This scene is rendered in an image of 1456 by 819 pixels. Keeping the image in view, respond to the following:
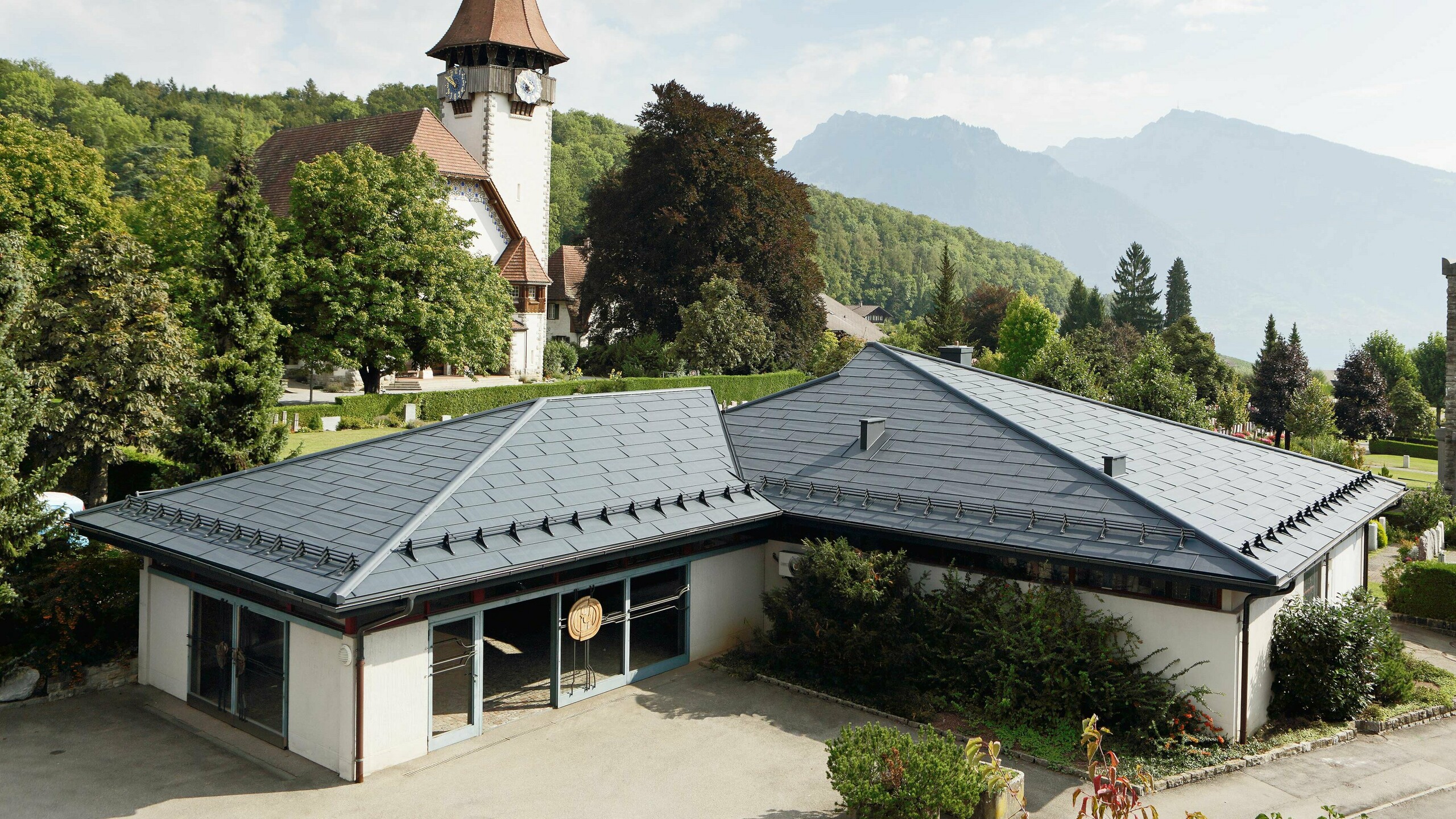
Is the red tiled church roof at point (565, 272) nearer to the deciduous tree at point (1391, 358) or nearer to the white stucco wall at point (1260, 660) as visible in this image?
the deciduous tree at point (1391, 358)

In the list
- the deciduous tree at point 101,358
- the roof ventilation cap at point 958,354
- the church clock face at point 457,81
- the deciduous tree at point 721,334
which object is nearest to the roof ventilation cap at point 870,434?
the roof ventilation cap at point 958,354

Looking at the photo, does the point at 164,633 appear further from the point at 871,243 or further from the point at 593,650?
the point at 871,243

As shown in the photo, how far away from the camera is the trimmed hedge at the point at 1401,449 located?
183 feet

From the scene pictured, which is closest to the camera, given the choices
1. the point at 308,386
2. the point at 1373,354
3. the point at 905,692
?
the point at 905,692

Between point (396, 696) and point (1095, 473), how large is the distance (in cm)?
1013

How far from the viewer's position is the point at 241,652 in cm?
1278

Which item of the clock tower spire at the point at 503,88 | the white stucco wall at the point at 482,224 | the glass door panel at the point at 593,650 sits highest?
the clock tower spire at the point at 503,88

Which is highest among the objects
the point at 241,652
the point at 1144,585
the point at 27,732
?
the point at 1144,585

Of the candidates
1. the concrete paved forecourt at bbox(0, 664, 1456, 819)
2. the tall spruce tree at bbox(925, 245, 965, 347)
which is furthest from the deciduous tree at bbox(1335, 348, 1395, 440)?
the concrete paved forecourt at bbox(0, 664, 1456, 819)

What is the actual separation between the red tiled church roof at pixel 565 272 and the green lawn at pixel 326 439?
42.0 meters

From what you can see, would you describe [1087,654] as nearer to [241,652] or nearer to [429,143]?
[241,652]

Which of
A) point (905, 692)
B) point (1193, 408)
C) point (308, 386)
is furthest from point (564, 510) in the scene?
point (308, 386)

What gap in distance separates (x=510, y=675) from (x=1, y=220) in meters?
29.0

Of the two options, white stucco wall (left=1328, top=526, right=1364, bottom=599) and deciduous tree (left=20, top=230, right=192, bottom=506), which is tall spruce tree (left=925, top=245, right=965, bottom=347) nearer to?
white stucco wall (left=1328, top=526, right=1364, bottom=599)
